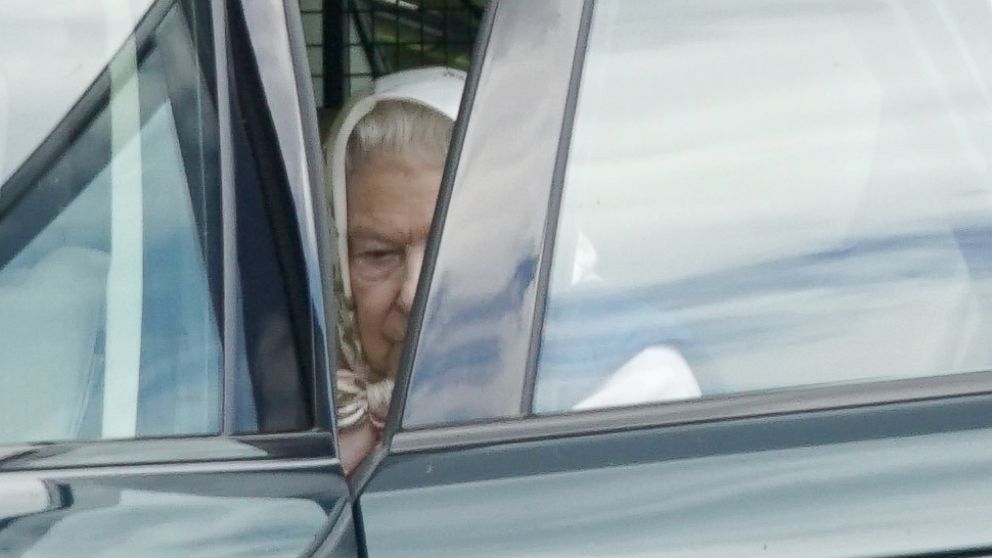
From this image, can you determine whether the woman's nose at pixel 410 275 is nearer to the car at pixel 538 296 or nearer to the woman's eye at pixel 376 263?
the woman's eye at pixel 376 263

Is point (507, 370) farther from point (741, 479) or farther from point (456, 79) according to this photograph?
point (456, 79)

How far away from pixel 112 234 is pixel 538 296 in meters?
0.38

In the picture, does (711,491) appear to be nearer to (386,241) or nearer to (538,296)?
(538,296)

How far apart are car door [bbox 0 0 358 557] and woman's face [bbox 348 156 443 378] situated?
1.77 ft

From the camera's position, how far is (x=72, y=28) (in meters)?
1.47

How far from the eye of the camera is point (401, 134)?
2.06 m

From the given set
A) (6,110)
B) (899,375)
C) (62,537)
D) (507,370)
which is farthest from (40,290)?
(899,375)

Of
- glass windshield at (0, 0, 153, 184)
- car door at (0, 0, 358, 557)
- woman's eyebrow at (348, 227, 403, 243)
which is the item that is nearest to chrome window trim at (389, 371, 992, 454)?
car door at (0, 0, 358, 557)

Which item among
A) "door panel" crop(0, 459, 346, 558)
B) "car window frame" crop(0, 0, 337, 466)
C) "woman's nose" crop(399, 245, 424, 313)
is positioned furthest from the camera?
"woman's nose" crop(399, 245, 424, 313)

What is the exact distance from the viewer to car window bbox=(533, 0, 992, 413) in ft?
4.69

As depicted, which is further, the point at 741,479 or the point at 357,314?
the point at 357,314

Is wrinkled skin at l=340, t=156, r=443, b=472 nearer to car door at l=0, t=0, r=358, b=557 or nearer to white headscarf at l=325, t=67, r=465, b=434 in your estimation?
white headscarf at l=325, t=67, r=465, b=434

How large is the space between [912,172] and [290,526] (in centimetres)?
64

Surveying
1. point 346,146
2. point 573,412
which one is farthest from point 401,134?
point 573,412
